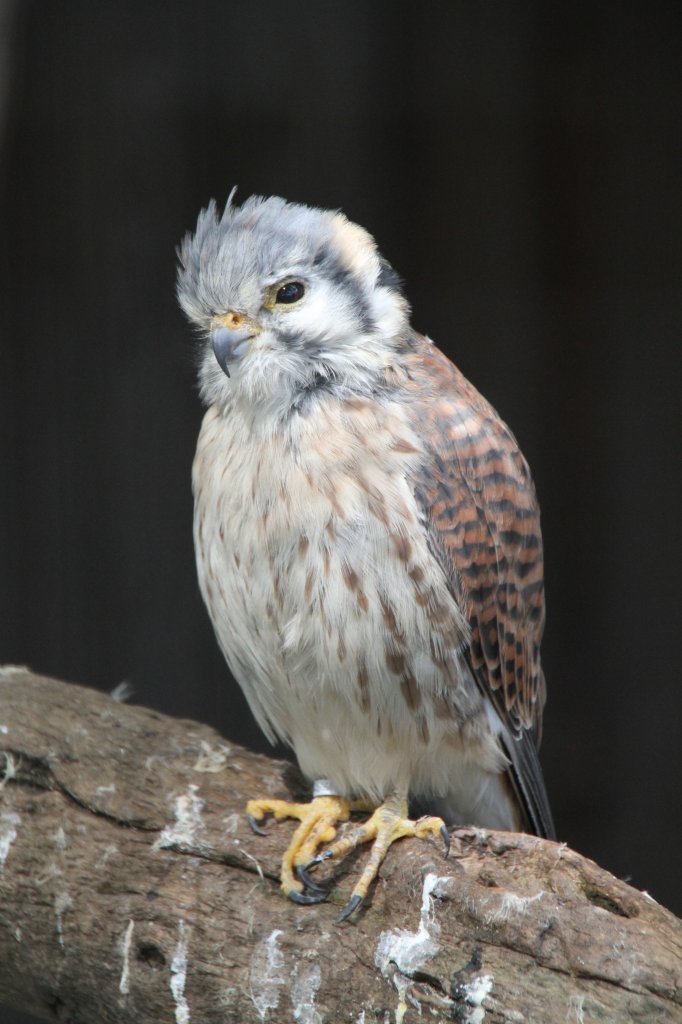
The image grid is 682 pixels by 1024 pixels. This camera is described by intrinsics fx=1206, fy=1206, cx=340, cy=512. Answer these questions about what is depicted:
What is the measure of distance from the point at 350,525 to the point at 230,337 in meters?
0.39

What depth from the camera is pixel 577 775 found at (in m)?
4.14

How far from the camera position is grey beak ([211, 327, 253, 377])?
2.11 metres

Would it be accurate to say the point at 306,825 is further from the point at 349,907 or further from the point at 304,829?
the point at 349,907

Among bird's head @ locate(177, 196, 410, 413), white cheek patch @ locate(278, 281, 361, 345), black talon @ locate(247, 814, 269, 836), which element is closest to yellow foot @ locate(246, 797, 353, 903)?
black talon @ locate(247, 814, 269, 836)

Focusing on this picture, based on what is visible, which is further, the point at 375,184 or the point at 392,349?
the point at 375,184

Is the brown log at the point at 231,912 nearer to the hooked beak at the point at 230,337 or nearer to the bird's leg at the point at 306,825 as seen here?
the bird's leg at the point at 306,825

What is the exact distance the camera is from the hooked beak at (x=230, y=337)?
2.11 metres

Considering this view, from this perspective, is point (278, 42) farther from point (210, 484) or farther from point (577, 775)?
point (577, 775)

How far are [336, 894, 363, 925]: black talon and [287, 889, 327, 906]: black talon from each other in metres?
0.06

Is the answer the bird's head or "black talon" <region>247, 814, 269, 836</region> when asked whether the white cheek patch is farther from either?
"black talon" <region>247, 814, 269, 836</region>

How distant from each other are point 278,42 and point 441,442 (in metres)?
2.27

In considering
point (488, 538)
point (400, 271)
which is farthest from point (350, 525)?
point (400, 271)

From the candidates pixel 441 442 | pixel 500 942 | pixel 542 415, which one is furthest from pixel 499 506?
pixel 542 415

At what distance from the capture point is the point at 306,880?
214 cm
